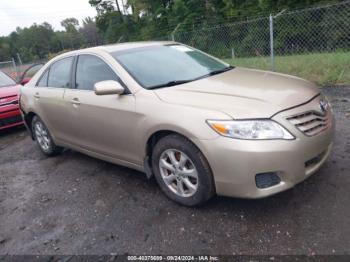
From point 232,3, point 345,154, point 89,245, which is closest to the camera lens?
point 89,245

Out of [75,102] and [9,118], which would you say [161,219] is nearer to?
[75,102]

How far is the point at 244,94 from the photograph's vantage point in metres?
3.10

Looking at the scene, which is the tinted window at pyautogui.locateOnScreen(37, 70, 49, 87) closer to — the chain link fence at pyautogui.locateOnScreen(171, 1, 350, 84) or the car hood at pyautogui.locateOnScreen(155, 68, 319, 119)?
the car hood at pyautogui.locateOnScreen(155, 68, 319, 119)

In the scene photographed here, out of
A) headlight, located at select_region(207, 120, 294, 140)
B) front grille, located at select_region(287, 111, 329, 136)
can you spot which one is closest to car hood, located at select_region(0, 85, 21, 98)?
headlight, located at select_region(207, 120, 294, 140)

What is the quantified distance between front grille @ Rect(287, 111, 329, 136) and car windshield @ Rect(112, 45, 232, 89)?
1.25 m

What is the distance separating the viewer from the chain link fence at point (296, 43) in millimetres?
8555

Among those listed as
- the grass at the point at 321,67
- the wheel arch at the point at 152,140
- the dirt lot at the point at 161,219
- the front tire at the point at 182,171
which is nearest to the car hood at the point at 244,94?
the wheel arch at the point at 152,140

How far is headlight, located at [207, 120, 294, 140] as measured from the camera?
8.96ft

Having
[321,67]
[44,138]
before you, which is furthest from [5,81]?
[321,67]

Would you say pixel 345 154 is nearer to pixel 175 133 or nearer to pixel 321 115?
pixel 321 115

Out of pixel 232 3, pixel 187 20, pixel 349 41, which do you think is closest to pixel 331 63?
pixel 349 41

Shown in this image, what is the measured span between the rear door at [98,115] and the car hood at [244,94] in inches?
19.1

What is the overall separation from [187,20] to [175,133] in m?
27.5

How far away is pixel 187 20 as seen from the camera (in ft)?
95.3
